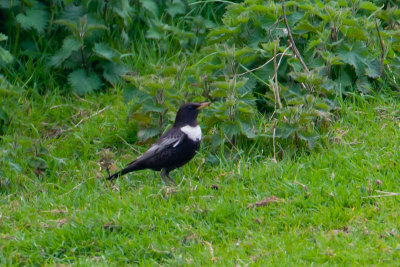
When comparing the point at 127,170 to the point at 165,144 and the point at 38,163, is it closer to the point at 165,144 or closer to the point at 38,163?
the point at 165,144

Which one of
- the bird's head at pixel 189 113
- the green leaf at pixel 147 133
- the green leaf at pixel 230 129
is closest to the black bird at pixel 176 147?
the bird's head at pixel 189 113

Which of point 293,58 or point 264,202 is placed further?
point 293,58

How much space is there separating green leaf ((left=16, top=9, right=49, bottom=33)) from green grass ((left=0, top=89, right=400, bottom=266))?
1.41 metres

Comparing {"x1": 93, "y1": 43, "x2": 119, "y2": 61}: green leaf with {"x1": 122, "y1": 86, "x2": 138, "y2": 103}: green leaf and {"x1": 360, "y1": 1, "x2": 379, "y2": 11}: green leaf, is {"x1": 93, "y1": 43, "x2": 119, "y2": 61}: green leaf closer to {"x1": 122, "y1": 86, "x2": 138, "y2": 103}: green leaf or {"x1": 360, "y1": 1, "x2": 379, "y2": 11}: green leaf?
{"x1": 122, "y1": 86, "x2": 138, "y2": 103}: green leaf

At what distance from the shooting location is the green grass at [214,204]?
4.70 meters

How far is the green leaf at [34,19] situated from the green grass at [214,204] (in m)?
1.41

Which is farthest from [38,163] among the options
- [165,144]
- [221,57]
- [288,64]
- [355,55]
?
[355,55]

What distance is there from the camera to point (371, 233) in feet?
15.4

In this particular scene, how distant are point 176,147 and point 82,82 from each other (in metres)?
2.31

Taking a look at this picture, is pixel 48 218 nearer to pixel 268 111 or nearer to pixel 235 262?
pixel 235 262

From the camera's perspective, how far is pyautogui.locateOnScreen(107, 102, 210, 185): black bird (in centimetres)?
A: 592

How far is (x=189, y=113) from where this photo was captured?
242 inches

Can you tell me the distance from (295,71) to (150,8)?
230 cm

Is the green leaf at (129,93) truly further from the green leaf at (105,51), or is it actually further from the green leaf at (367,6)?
the green leaf at (367,6)
